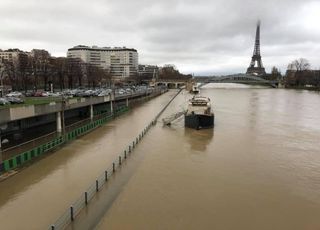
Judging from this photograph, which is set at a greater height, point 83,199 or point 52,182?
point 83,199

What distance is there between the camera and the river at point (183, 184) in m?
14.8

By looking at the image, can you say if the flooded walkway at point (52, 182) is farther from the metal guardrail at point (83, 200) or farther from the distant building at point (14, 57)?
the distant building at point (14, 57)

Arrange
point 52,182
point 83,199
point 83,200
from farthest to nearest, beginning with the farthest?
point 52,182 < point 83,199 < point 83,200

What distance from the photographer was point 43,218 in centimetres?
1483

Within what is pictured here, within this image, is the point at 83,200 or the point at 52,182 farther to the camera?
the point at 52,182

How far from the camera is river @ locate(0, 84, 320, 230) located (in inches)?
583

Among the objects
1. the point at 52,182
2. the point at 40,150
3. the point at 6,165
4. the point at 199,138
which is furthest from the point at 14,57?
the point at 52,182

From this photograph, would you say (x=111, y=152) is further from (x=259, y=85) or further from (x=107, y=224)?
(x=259, y=85)

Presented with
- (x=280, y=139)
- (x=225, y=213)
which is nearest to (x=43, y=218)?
(x=225, y=213)

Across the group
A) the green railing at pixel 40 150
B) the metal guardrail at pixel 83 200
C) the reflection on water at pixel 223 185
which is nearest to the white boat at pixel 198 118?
the reflection on water at pixel 223 185

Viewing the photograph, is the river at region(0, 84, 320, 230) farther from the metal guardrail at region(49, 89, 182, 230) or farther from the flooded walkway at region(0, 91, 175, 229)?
the metal guardrail at region(49, 89, 182, 230)

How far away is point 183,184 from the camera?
1928 cm

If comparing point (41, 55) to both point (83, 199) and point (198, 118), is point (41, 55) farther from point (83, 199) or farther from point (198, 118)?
point (83, 199)

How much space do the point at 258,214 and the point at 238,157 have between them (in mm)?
10801
